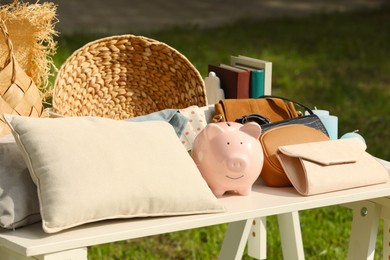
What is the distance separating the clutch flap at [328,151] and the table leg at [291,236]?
532 millimetres

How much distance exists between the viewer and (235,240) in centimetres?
275

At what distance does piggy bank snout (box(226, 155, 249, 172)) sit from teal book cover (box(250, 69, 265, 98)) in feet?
1.64


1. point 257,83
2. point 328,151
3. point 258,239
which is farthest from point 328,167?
point 258,239

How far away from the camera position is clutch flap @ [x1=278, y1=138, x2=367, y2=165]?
2.28m

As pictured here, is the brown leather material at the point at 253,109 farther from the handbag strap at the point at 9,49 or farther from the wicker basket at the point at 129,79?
the handbag strap at the point at 9,49

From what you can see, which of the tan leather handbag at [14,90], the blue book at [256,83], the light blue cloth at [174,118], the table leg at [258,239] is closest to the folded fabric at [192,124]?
the light blue cloth at [174,118]

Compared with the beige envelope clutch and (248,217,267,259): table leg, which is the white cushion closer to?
the beige envelope clutch

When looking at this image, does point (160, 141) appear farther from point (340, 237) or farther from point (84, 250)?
point (340, 237)

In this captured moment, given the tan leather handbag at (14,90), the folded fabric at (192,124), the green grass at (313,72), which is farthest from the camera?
the green grass at (313,72)

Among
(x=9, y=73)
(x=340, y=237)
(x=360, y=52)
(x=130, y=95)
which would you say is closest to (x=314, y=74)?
(x=360, y=52)

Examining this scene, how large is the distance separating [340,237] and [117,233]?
6.14ft

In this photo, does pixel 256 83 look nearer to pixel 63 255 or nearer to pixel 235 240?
pixel 235 240

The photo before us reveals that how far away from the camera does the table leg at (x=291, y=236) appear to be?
2.87 meters

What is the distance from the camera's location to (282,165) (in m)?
2.28
